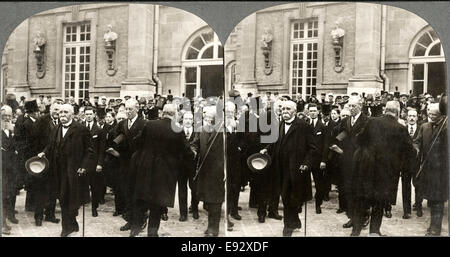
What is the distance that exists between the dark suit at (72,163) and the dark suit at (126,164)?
1.27 ft

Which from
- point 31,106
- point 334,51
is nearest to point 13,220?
point 31,106

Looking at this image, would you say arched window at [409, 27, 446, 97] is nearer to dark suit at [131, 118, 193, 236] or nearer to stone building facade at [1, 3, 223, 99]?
stone building facade at [1, 3, 223, 99]

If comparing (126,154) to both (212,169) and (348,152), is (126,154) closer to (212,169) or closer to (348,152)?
(212,169)

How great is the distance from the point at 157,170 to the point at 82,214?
1.10 m

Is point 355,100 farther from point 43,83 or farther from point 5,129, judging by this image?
point 5,129

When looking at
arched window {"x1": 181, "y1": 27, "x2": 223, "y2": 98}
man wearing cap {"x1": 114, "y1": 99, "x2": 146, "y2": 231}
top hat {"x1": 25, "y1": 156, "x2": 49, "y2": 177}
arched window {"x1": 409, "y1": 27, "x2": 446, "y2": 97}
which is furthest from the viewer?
top hat {"x1": 25, "y1": 156, "x2": 49, "y2": 177}

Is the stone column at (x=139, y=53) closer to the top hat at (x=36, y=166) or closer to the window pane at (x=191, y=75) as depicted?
the window pane at (x=191, y=75)

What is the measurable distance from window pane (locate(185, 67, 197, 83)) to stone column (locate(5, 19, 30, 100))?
6.46ft

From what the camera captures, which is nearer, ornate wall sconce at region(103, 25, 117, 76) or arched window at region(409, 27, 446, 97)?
arched window at region(409, 27, 446, 97)

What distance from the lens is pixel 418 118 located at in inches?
207

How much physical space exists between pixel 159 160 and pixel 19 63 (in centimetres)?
215

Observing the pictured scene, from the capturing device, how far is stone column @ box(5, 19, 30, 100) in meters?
5.58

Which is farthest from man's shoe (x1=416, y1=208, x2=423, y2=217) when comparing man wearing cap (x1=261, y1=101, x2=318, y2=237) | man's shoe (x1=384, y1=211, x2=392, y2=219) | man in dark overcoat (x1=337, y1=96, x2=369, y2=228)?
man wearing cap (x1=261, y1=101, x2=318, y2=237)
